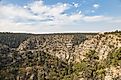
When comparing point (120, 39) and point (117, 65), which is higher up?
point (120, 39)

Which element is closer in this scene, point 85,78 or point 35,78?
point 85,78

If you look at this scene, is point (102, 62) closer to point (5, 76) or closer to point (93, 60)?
point (93, 60)

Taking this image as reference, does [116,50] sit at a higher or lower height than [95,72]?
higher

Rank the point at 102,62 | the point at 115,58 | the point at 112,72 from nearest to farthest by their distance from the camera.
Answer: the point at 112,72 < the point at 115,58 < the point at 102,62

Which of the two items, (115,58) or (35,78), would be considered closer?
(115,58)

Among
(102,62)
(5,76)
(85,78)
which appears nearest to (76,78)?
(85,78)

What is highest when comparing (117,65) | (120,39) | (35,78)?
(120,39)

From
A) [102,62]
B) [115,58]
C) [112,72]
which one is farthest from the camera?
[102,62]

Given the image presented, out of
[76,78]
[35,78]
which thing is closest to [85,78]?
[76,78]

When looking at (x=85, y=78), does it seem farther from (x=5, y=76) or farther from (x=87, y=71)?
(x=5, y=76)
